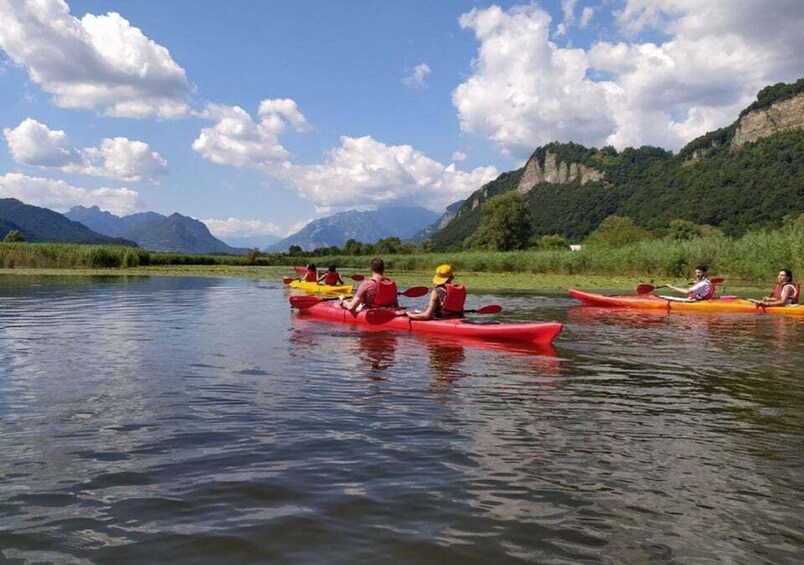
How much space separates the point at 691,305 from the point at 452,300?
8755 millimetres

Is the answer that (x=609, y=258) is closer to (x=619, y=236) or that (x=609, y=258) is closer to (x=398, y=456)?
(x=398, y=456)

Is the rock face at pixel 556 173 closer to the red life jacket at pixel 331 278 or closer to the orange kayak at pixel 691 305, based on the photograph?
the red life jacket at pixel 331 278

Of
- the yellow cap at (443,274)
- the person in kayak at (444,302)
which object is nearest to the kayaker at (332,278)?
the person in kayak at (444,302)

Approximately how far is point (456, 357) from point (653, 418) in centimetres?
386

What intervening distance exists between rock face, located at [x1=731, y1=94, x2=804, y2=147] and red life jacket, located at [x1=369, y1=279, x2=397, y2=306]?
13387 centimetres

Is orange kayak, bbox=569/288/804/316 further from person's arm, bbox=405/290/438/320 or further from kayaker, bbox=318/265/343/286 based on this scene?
person's arm, bbox=405/290/438/320

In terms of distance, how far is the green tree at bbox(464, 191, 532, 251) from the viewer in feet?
289

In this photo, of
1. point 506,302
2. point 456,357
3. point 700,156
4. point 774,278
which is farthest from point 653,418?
point 700,156

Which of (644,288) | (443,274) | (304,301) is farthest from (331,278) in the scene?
(443,274)

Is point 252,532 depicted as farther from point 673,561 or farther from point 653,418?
point 653,418

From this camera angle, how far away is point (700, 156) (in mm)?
134750

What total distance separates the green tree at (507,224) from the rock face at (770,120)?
211ft

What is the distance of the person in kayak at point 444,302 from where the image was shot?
11.5 metres

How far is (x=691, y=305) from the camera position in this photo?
17.0m
